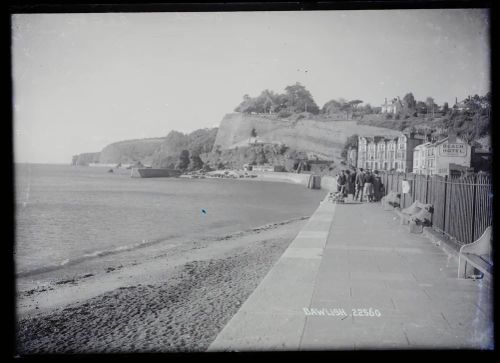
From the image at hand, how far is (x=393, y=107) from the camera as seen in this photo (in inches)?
281

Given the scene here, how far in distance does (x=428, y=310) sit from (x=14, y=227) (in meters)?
4.45

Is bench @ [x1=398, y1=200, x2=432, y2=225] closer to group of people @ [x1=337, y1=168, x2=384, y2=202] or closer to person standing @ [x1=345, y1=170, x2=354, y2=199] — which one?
group of people @ [x1=337, y1=168, x2=384, y2=202]

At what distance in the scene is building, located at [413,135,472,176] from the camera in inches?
235

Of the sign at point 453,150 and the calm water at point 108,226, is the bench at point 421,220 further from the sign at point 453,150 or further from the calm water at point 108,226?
the calm water at point 108,226

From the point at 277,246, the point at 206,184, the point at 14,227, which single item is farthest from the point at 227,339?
the point at 206,184

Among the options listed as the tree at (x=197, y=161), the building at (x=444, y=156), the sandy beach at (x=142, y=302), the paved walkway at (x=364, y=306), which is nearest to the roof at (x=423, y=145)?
the building at (x=444, y=156)

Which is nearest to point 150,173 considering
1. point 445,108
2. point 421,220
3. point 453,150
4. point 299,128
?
point 299,128

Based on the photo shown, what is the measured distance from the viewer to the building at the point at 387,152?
9.66 m

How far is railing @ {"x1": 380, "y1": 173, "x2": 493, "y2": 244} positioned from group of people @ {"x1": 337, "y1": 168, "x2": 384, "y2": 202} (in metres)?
6.24

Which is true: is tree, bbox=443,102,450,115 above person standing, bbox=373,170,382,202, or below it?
above

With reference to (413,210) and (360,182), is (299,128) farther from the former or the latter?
(360,182)

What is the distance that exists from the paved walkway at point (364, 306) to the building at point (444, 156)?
1472mm

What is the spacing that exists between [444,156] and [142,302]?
6227 mm

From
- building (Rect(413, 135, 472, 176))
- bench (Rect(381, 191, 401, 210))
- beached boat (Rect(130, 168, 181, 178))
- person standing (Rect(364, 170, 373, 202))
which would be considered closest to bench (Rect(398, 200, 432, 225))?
building (Rect(413, 135, 472, 176))
